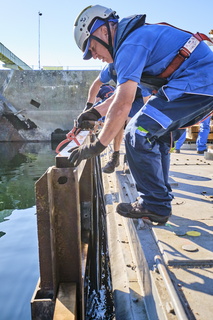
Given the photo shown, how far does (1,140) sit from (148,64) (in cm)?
2075

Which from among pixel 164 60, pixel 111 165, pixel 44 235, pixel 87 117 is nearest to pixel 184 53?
pixel 164 60

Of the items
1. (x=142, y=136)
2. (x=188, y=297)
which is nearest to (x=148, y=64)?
(x=142, y=136)

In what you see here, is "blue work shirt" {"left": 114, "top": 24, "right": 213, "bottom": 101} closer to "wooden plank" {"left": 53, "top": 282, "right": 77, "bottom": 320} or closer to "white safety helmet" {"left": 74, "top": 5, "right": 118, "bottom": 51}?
"white safety helmet" {"left": 74, "top": 5, "right": 118, "bottom": 51}

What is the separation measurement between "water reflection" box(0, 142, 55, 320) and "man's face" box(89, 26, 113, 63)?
2.73m

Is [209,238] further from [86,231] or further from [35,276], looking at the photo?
[35,276]

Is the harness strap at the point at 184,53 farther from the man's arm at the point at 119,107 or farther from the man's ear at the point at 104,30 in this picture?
the man's ear at the point at 104,30

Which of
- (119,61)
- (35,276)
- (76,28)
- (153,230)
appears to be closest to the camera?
(119,61)

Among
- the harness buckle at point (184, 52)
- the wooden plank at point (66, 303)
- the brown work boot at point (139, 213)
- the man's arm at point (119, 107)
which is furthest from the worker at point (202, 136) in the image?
the wooden plank at point (66, 303)

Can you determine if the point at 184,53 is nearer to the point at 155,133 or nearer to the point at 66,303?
the point at 155,133

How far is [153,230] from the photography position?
2.60 meters

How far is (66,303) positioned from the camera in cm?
192

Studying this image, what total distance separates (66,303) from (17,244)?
11.5ft

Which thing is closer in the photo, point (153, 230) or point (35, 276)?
point (153, 230)

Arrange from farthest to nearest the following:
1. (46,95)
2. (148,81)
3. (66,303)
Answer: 1. (46,95)
2. (148,81)
3. (66,303)
